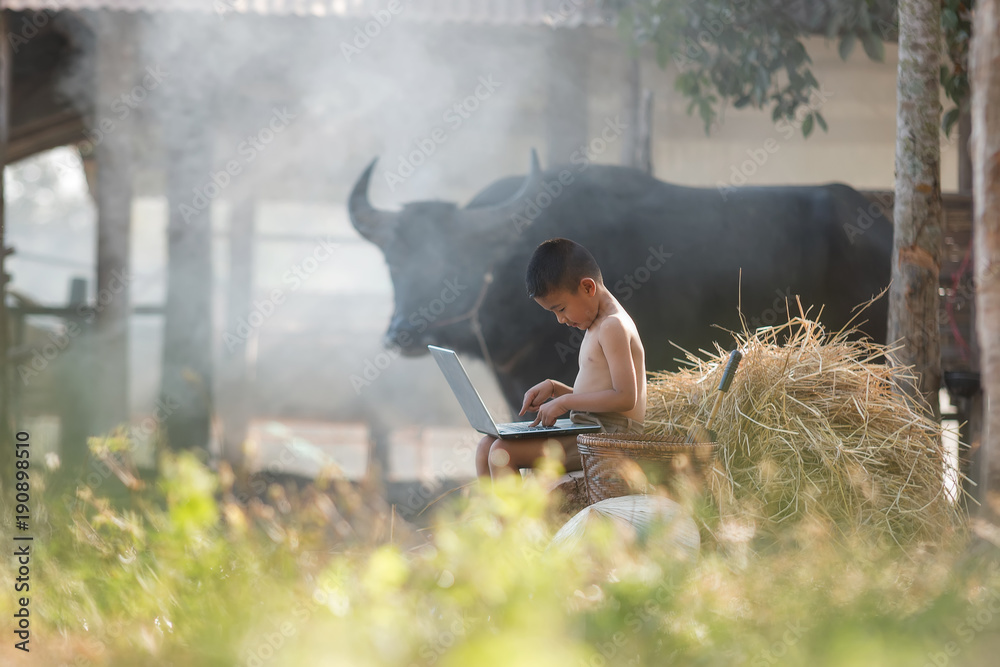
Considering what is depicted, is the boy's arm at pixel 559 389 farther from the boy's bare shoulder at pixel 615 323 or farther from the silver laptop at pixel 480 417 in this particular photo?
the boy's bare shoulder at pixel 615 323

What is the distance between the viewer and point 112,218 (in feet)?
18.6

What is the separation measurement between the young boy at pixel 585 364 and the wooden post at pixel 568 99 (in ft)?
10.8

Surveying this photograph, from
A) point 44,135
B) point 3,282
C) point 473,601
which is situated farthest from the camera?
point 44,135

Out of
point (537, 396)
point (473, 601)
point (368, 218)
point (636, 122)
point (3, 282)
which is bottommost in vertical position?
point (473, 601)

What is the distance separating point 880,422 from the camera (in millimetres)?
2746

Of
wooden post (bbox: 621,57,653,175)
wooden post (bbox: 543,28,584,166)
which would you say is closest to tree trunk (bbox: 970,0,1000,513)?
wooden post (bbox: 621,57,653,175)

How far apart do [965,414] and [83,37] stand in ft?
20.3

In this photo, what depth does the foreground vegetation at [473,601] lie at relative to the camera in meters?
1.19

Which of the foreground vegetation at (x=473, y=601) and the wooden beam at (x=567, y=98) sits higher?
the wooden beam at (x=567, y=98)

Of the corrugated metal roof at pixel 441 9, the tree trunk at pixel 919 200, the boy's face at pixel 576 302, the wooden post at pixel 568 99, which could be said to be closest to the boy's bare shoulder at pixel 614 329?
the boy's face at pixel 576 302

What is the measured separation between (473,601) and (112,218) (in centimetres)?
527

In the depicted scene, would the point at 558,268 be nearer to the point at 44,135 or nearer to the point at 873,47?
the point at 873,47

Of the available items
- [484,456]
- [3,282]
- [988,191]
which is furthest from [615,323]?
[3,282]

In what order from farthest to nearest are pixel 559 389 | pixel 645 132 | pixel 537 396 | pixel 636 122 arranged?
pixel 636 122 → pixel 645 132 → pixel 559 389 → pixel 537 396
